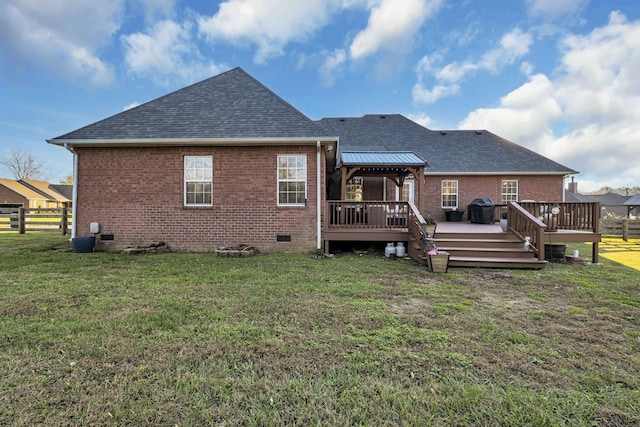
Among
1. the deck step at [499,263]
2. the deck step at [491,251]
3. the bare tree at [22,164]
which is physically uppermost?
the bare tree at [22,164]

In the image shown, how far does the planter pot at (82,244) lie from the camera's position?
27.9 feet

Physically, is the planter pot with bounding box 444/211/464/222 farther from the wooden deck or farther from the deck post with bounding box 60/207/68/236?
the deck post with bounding box 60/207/68/236

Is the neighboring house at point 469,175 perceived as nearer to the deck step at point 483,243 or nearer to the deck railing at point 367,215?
the deck railing at point 367,215

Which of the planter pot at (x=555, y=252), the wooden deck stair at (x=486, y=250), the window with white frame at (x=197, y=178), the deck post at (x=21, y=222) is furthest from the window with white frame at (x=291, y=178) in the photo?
the deck post at (x=21, y=222)

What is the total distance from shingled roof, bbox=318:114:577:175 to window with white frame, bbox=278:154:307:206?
593 centimetres

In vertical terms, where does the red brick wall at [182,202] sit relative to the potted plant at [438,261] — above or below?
above

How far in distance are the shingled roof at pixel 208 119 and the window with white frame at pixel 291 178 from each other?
2.56 feet

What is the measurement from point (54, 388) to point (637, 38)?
17.4 meters

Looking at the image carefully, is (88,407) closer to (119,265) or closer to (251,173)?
(119,265)

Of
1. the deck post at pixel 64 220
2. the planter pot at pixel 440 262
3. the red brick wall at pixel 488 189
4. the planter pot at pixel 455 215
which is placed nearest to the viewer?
the planter pot at pixel 440 262

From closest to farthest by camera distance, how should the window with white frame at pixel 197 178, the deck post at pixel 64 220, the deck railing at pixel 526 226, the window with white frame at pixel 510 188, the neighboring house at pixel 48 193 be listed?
1. the deck railing at pixel 526 226
2. the window with white frame at pixel 197 178
3. the deck post at pixel 64 220
4. the window with white frame at pixel 510 188
5. the neighboring house at pixel 48 193

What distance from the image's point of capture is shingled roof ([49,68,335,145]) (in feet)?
28.5

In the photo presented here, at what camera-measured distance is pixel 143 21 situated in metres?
12.2

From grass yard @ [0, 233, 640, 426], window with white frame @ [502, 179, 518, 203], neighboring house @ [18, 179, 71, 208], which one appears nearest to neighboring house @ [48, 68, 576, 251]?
grass yard @ [0, 233, 640, 426]
